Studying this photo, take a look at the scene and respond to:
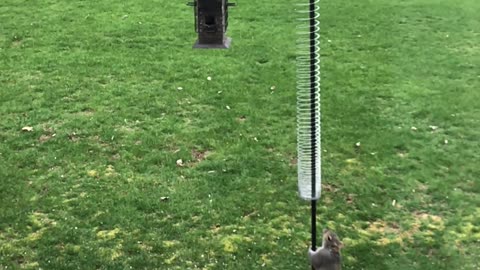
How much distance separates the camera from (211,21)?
3.63 metres

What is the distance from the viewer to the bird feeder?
3617 millimetres

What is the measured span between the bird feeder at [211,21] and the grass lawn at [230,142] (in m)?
1.08

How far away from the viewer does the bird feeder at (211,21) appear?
3.62 meters

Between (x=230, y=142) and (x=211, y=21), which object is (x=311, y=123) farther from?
(x=230, y=142)

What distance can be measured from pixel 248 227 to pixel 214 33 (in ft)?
3.82

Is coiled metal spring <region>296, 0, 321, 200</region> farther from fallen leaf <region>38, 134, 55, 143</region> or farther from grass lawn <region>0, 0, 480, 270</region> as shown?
fallen leaf <region>38, 134, 55, 143</region>

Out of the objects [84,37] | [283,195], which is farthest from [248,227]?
[84,37]

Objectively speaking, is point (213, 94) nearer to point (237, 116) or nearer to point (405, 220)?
point (237, 116)

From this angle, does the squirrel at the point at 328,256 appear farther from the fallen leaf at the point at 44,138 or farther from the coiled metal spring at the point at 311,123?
the fallen leaf at the point at 44,138

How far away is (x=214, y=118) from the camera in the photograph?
5.32 m

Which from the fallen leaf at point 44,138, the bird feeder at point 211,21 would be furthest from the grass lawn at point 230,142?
the bird feeder at point 211,21

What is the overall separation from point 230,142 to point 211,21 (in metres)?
1.46

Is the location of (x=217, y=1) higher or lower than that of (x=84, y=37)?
higher

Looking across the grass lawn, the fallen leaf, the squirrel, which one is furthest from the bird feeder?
the fallen leaf
